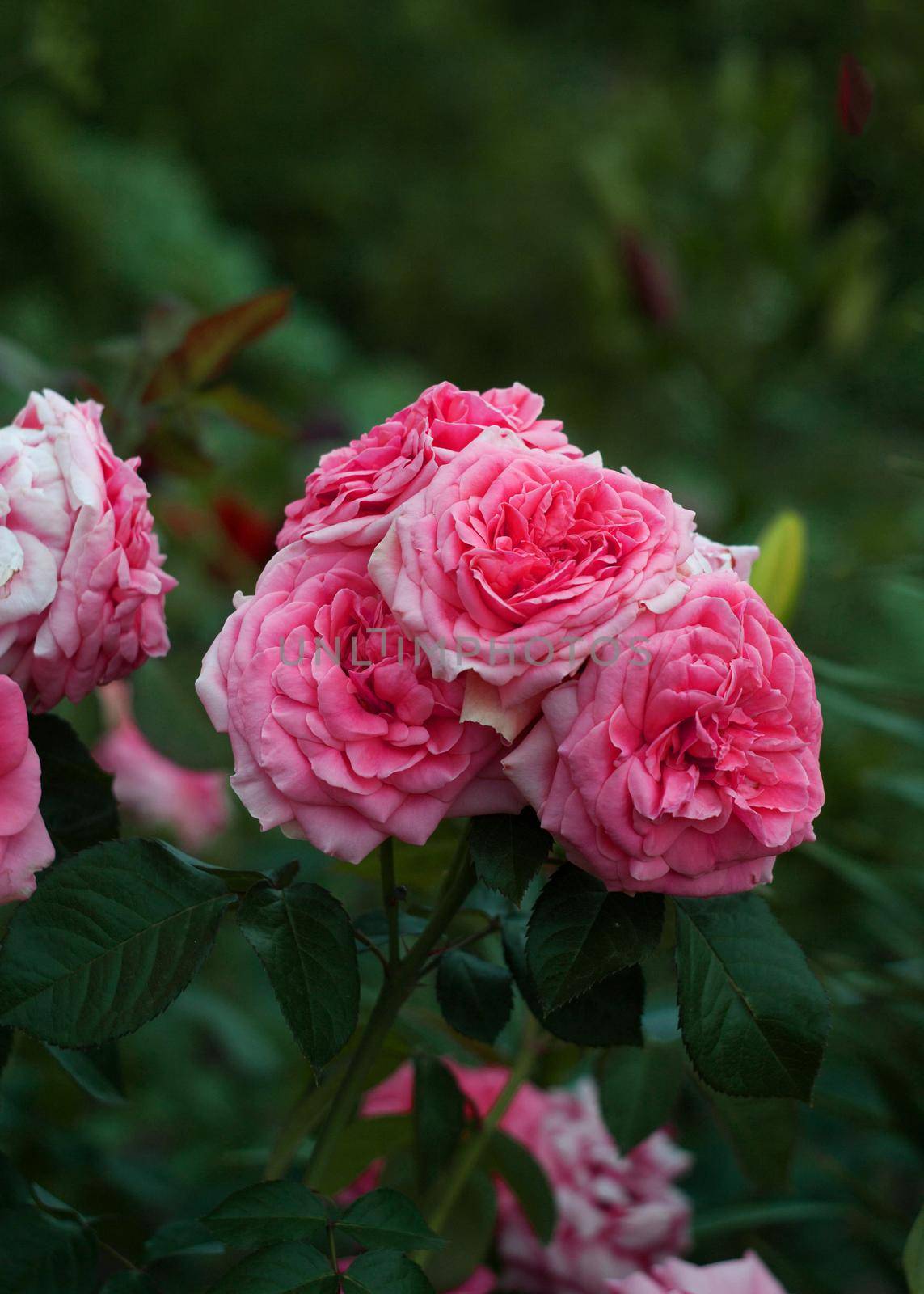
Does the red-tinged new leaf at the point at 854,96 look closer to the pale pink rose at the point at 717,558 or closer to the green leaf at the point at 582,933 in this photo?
the pale pink rose at the point at 717,558

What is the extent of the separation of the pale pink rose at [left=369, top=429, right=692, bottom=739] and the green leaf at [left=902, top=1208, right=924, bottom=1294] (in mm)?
261

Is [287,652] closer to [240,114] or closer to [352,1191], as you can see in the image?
[352,1191]

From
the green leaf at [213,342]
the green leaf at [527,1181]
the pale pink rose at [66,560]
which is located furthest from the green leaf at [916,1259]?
the green leaf at [213,342]

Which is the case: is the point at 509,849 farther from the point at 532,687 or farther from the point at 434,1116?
the point at 434,1116

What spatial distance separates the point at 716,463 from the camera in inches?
141

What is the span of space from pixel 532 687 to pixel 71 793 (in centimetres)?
21

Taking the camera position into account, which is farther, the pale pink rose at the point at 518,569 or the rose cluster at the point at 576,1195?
the rose cluster at the point at 576,1195

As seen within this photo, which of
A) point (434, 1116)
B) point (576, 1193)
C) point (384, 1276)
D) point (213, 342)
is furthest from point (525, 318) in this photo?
point (384, 1276)

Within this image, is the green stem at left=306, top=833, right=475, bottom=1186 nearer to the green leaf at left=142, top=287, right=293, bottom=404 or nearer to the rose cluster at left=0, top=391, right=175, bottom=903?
the rose cluster at left=0, top=391, right=175, bottom=903

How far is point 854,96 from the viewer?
2.53ft

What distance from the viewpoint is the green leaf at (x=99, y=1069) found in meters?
0.45

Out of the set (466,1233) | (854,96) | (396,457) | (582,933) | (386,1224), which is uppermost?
(854,96)

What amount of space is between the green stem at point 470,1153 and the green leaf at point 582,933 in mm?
186

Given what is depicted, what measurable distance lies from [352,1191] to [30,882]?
0.96ft
